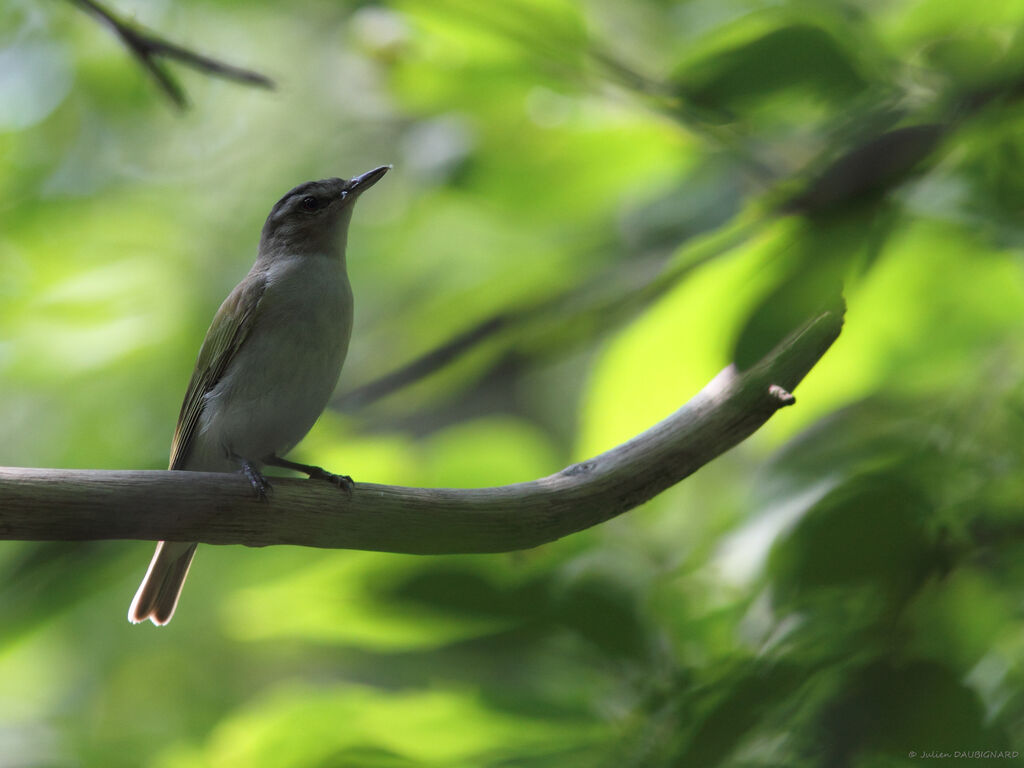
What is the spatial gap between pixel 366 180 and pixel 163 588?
230 cm

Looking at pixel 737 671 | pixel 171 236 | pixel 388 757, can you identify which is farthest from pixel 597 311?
pixel 171 236

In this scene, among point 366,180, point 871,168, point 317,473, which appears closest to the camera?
point 871,168

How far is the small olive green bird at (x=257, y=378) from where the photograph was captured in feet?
13.7

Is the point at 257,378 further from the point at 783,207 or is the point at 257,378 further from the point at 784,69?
the point at 784,69

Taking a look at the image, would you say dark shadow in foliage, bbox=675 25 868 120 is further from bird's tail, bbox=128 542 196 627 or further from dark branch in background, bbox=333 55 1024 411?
bird's tail, bbox=128 542 196 627

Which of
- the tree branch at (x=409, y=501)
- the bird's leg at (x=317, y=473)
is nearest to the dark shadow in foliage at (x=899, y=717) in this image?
the tree branch at (x=409, y=501)

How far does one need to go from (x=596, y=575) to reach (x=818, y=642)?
52 cm

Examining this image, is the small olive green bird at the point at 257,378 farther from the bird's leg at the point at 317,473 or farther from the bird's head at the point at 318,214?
the bird's head at the point at 318,214

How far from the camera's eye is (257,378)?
4238 millimetres

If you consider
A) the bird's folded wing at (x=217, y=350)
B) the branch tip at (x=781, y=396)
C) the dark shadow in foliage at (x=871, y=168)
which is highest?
the bird's folded wing at (x=217, y=350)

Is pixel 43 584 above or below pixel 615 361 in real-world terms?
below

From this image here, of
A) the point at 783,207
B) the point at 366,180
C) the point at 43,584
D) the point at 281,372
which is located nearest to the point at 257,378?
the point at 281,372

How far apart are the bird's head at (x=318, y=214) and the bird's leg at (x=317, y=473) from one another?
4.22ft

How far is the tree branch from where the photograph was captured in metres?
2.13
